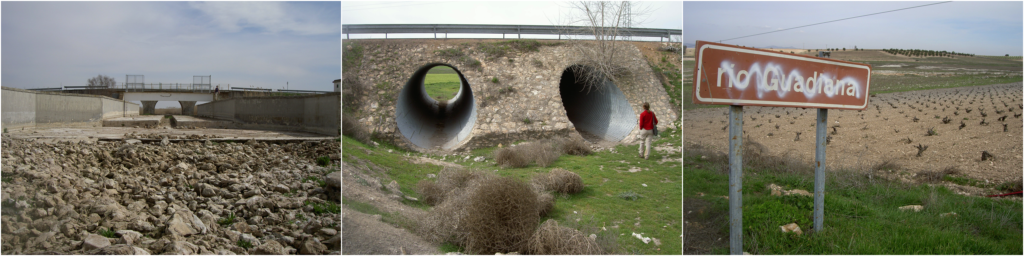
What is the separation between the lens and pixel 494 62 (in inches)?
385

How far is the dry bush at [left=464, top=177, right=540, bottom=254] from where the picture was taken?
3.30m

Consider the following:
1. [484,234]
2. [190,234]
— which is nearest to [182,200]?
[190,234]

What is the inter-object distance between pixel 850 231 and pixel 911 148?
715 cm

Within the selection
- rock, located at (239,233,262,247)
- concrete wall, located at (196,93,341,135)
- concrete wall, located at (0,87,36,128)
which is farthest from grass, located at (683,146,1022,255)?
concrete wall, located at (0,87,36,128)

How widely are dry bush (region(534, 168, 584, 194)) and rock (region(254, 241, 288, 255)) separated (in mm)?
2823

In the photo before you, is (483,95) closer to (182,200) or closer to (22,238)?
(182,200)

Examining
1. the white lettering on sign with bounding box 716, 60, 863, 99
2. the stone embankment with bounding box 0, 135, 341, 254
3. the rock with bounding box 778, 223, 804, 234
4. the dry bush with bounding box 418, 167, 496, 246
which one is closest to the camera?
the white lettering on sign with bounding box 716, 60, 863, 99

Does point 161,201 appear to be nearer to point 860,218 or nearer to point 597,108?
point 597,108

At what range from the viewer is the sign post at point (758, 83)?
2.50 meters

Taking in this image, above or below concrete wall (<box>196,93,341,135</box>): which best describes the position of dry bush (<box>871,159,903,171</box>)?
below

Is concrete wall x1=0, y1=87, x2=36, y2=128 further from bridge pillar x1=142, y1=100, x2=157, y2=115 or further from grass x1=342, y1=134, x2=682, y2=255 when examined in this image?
bridge pillar x1=142, y1=100, x2=157, y2=115

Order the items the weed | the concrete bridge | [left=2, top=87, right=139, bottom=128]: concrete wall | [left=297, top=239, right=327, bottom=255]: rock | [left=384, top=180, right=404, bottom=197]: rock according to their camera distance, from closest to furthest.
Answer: [left=384, top=180, right=404, bottom=197]: rock → the weed → [left=297, top=239, right=327, bottom=255]: rock → the concrete bridge → [left=2, top=87, right=139, bottom=128]: concrete wall

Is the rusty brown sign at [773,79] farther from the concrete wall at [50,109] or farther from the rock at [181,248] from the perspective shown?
the concrete wall at [50,109]

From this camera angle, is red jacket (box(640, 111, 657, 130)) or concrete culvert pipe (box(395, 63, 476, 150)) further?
concrete culvert pipe (box(395, 63, 476, 150))
